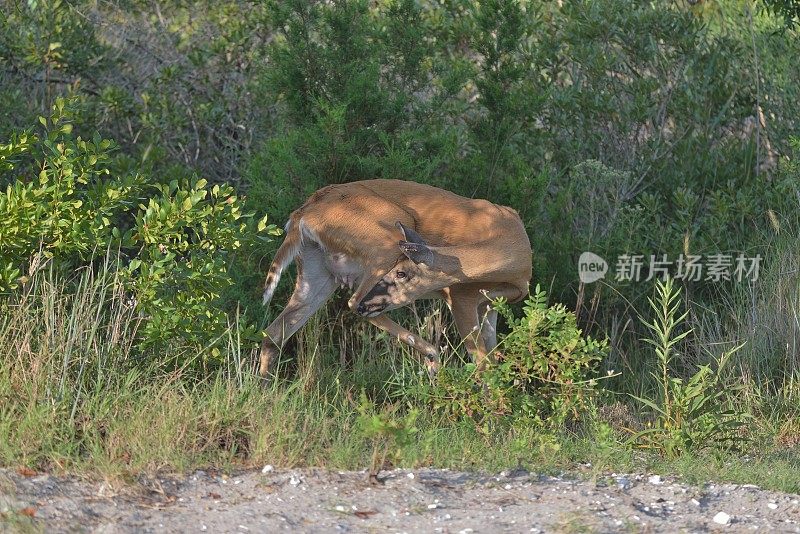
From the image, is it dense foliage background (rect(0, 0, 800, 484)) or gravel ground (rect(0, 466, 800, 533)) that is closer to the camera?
gravel ground (rect(0, 466, 800, 533))

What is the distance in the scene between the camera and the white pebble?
198 inches

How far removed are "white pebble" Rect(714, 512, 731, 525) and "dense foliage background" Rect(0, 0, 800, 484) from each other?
1380mm

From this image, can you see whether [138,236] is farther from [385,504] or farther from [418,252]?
[385,504]

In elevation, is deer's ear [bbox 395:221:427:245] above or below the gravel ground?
above

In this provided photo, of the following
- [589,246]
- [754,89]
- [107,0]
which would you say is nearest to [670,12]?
[754,89]

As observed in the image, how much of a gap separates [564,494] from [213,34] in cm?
843

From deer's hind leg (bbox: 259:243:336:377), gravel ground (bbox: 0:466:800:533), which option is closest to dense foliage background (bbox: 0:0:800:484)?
deer's hind leg (bbox: 259:243:336:377)

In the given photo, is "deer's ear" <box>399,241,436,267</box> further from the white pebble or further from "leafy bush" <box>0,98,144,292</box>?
the white pebble

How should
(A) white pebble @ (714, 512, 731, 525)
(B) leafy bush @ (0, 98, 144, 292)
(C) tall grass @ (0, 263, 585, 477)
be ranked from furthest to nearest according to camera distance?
(B) leafy bush @ (0, 98, 144, 292), (C) tall grass @ (0, 263, 585, 477), (A) white pebble @ (714, 512, 731, 525)

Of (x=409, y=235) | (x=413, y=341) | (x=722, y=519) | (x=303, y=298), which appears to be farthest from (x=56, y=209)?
(x=722, y=519)

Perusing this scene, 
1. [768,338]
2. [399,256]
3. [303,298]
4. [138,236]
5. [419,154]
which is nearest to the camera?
[138,236]

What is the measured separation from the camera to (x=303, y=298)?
8320mm

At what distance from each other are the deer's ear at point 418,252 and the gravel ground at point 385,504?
88.4 inches

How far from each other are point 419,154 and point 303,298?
1.74m
